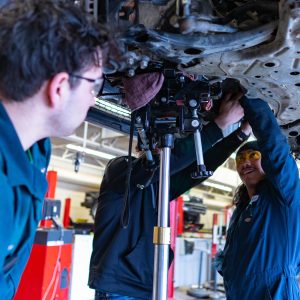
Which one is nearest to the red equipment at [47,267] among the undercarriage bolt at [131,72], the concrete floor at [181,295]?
the undercarriage bolt at [131,72]

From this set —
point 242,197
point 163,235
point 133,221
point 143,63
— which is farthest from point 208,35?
point 242,197

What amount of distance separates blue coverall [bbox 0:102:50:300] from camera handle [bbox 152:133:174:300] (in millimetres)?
534

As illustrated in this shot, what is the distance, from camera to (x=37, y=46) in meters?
0.91

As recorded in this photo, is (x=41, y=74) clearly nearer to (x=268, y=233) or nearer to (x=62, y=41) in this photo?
(x=62, y=41)

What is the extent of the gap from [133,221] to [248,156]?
0.71 meters

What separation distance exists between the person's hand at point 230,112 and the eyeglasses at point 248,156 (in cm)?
33

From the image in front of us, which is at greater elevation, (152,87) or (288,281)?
(152,87)

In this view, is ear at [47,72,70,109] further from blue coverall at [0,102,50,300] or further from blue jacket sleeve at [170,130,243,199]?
blue jacket sleeve at [170,130,243,199]

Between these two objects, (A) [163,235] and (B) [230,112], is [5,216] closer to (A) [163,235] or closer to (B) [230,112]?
(A) [163,235]

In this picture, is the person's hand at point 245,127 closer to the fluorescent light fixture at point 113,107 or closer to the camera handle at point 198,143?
the camera handle at point 198,143

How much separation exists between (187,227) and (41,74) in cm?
899

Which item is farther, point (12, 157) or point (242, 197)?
point (242, 197)

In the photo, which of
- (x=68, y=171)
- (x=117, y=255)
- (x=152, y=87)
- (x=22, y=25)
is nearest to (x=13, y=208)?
(x=22, y=25)

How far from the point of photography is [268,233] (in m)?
1.81
